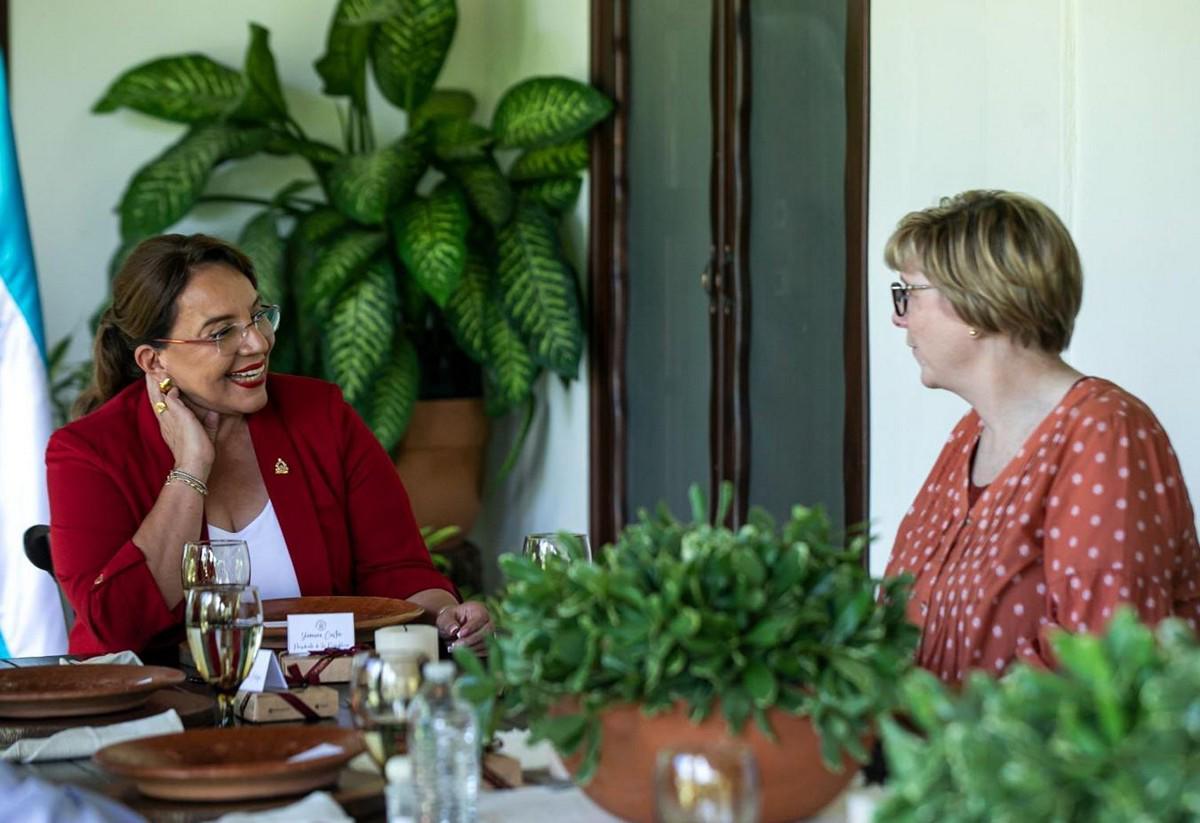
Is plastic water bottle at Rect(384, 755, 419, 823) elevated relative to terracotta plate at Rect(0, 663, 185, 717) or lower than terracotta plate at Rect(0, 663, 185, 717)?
elevated

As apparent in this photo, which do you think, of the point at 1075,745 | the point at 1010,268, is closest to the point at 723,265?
the point at 1010,268

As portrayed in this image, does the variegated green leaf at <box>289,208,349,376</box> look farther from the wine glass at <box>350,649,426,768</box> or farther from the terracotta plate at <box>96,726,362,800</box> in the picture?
the wine glass at <box>350,649,426,768</box>

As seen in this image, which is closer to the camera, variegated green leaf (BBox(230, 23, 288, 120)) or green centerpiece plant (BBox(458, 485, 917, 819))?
green centerpiece plant (BBox(458, 485, 917, 819))

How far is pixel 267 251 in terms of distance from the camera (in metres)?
4.84

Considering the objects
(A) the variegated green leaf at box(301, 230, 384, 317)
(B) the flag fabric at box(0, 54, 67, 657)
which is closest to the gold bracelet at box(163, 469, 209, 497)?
(B) the flag fabric at box(0, 54, 67, 657)

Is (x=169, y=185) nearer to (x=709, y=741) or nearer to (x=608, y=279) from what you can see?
(x=608, y=279)

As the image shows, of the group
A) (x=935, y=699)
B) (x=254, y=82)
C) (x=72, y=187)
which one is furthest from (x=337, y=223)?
(x=935, y=699)

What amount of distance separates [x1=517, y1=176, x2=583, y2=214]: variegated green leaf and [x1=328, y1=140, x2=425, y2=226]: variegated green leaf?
13.6 inches

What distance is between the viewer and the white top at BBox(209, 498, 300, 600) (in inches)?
105

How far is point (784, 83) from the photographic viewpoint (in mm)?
4215

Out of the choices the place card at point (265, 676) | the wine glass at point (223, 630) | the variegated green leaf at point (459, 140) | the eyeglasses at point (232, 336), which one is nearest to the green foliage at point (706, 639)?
the wine glass at point (223, 630)

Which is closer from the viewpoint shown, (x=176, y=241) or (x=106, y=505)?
→ (x=106, y=505)

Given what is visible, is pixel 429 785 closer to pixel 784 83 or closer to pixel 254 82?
pixel 784 83

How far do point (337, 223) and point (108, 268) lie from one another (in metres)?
0.75
